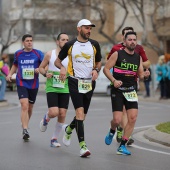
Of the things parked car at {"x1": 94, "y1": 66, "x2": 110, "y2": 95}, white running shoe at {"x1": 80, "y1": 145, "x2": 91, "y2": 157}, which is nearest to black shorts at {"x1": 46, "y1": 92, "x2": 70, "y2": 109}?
white running shoe at {"x1": 80, "y1": 145, "x2": 91, "y2": 157}

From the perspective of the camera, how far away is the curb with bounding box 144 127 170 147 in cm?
1273

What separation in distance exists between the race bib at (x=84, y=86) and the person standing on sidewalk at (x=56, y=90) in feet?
4.11

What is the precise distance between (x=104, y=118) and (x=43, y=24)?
32608mm

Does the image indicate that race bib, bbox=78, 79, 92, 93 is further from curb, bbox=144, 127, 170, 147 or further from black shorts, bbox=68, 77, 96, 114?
curb, bbox=144, 127, 170, 147

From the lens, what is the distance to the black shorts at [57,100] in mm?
12078

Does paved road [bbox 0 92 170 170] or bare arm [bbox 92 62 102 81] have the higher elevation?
bare arm [bbox 92 62 102 81]

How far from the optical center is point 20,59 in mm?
13656

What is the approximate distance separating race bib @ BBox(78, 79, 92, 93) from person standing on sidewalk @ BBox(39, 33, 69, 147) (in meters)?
1.25

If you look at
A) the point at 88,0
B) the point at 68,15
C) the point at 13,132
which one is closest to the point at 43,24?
the point at 68,15

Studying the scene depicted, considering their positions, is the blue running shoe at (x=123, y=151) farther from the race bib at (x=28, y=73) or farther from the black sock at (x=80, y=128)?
the race bib at (x=28, y=73)

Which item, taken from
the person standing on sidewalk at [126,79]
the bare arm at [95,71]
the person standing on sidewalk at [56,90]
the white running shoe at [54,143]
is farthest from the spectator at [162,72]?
the bare arm at [95,71]

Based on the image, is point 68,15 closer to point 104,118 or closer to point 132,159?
point 104,118

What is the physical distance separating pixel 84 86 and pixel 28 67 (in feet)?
9.47

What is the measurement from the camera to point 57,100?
Answer: 12180 millimetres
